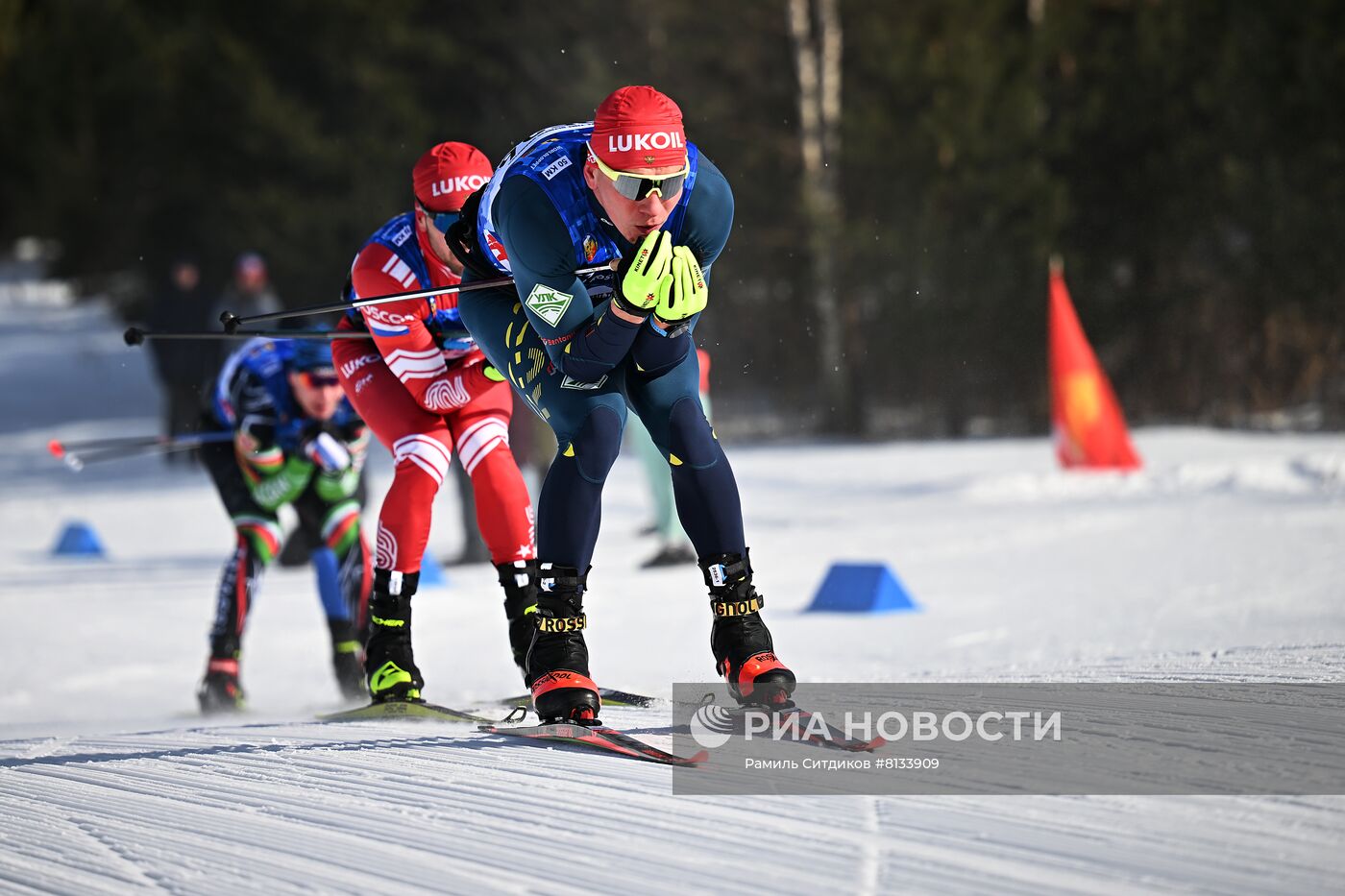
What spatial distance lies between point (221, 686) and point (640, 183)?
3.44 meters

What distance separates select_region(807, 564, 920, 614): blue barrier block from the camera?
7406 mm

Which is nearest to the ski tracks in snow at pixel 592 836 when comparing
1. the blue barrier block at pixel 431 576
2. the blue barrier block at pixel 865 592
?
the blue barrier block at pixel 865 592

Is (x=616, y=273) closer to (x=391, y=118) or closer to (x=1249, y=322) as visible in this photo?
(x=1249, y=322)

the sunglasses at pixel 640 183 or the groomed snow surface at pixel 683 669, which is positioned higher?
the sunglasses at pixel 640 183

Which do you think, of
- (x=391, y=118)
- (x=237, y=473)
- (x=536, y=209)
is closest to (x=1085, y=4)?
(x=391, y=118)

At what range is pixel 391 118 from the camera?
843 inches

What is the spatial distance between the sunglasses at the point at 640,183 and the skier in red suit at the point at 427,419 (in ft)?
3.76

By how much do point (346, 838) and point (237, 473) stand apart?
12.7 ft

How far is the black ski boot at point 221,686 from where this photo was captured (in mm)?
6055

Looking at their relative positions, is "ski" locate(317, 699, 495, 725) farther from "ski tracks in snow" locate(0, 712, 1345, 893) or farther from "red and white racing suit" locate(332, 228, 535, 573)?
"ski tracks in snow" locate(0, 712, 1345, 893)

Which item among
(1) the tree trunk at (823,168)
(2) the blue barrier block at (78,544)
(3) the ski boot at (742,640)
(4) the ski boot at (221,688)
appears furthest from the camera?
(1) the tree trunk at (823,168)

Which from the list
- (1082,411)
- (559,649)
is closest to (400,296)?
(559,649)

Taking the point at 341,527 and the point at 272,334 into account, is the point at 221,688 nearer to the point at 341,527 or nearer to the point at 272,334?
the point at 341,527

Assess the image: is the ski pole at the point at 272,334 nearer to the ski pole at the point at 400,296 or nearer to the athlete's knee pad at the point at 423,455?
the ski pole at the point at 400,296
